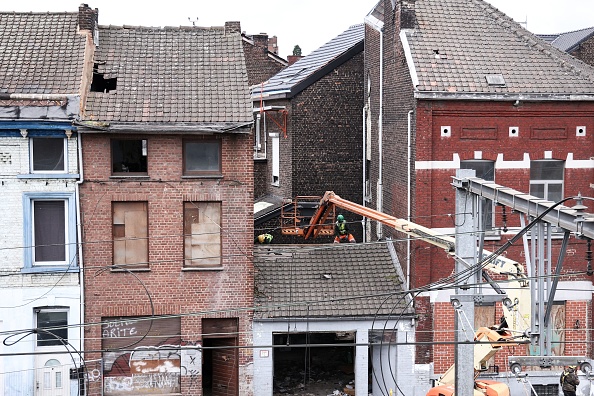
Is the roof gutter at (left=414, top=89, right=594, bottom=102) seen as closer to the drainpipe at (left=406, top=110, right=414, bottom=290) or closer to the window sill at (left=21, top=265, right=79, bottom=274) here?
the drainpipe at (left=406, top=110, right=414, bottom=290)

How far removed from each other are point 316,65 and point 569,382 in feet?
54.6

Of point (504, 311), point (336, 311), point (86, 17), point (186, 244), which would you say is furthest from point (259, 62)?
point (504, 311)

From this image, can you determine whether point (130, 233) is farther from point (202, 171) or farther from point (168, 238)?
point (202, 171)

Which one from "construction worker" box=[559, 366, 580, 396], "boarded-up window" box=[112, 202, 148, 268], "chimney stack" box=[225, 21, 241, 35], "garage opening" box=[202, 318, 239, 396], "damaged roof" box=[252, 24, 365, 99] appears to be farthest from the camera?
"damaged roof" box=[252, 24, 365, 99]

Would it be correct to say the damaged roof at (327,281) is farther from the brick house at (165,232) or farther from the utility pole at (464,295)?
the utility pole at (464,295)

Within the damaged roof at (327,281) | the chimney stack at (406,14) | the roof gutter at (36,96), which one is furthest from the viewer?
the chimney stack at (406,14)

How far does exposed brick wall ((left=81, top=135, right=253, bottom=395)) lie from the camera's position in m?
23.6

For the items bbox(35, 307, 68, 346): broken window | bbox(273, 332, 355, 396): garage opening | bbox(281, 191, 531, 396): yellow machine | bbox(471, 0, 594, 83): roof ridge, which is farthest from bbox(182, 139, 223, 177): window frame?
bbox(471, 0, 594, 83): roof ridge

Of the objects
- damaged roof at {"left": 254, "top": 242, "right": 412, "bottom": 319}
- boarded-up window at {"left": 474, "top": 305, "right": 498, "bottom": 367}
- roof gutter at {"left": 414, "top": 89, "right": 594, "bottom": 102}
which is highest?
roof gutter at {"left": 414, "top": 89, "right": 594, "bottom": 102}

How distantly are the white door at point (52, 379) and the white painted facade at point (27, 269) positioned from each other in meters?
0.03

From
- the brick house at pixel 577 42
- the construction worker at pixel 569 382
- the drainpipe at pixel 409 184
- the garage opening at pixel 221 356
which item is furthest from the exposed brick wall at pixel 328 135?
the construction worker at pixel 569 382

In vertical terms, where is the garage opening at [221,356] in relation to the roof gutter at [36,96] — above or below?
below

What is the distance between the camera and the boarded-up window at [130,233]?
78.4 ft

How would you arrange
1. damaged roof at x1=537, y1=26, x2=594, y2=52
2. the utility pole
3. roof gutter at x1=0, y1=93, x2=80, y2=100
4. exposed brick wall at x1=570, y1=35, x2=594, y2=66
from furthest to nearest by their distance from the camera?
damaged roof at x1=537, y1=26, x2=594, y2=52
exposed brick wall at x1=570, y1=35, x2=594, y2=66
roof gutter at x1=0, y1=93, x2=80, y2=100
the utility pole
